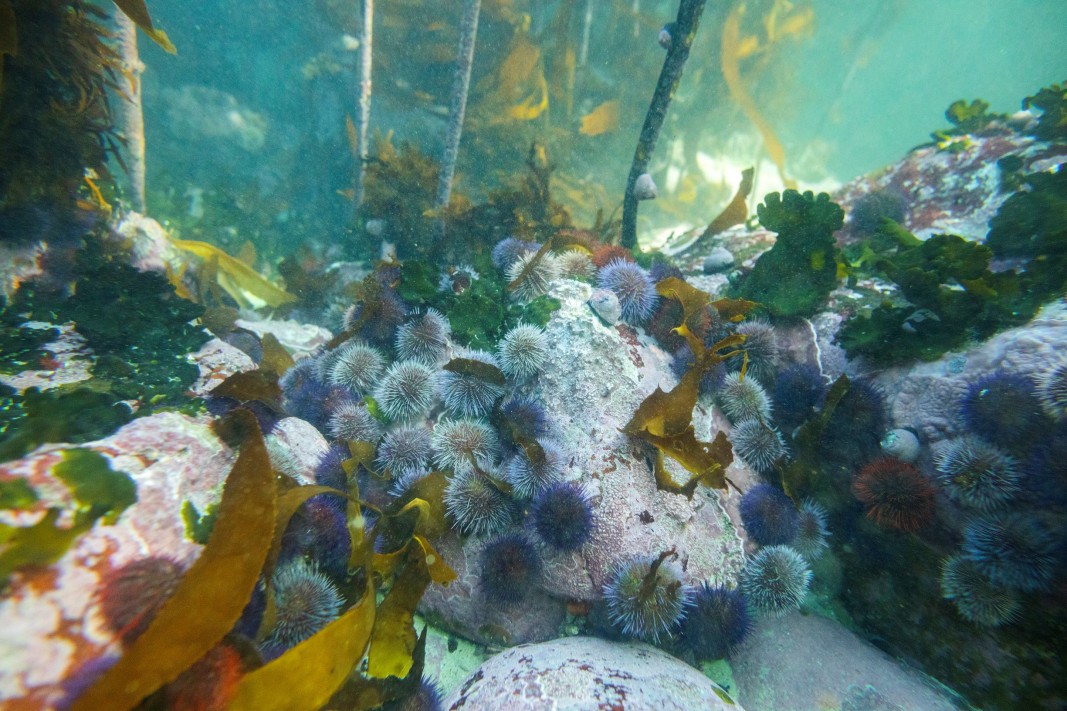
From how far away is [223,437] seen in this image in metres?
2.27

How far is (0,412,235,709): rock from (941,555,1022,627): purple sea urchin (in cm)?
387

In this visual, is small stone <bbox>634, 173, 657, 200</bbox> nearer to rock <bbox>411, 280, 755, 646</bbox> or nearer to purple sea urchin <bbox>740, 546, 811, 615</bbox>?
rock <bbox>411, 280, 755, 646</bbox>

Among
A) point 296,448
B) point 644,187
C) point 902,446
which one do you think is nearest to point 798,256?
point 902,446

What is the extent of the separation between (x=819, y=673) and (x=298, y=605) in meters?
2.99

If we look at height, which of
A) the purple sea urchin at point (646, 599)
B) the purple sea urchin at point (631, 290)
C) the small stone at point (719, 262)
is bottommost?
the purple sea urchin at point (646, 599)

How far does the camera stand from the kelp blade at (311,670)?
5.16ft

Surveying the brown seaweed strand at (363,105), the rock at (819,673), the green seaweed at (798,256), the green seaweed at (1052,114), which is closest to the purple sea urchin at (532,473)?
the rock at (819,673)

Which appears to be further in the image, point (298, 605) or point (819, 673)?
point (819, 673)

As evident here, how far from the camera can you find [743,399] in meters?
3.40

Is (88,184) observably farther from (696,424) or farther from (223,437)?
(696,424)

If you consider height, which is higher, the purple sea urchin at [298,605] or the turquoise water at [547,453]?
the turquoise water at [547,453]

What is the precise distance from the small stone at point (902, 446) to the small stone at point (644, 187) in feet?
11.5

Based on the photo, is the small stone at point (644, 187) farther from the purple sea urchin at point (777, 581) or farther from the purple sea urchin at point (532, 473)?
the purple sea urchin at point (777, 581)

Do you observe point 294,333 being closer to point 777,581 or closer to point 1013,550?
point 777,581
